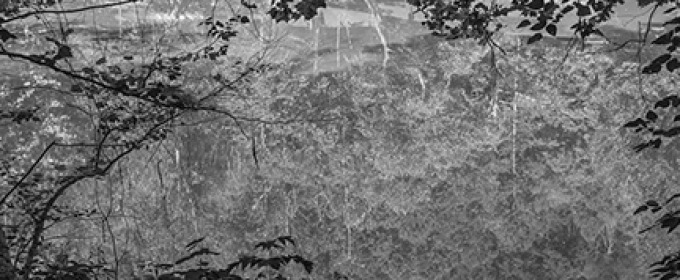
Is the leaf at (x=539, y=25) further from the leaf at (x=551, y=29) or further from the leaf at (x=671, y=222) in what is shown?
the leaf at (x=671, y=222)

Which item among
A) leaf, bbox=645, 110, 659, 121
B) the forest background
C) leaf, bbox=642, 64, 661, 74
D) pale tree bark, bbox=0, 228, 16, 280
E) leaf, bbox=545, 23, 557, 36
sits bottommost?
the forest background

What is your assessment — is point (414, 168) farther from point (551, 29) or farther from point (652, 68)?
point (652, 68)

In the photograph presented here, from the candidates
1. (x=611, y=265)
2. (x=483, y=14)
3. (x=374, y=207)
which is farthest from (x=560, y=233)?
(x=483, y=14)

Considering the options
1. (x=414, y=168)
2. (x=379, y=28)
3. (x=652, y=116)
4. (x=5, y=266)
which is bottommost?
(x=414, y=168)

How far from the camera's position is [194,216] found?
18.8 meters

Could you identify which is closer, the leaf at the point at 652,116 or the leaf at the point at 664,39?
the leaf at the point at 664,39

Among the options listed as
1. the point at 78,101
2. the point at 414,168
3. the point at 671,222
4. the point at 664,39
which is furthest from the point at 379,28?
the point at 671,222

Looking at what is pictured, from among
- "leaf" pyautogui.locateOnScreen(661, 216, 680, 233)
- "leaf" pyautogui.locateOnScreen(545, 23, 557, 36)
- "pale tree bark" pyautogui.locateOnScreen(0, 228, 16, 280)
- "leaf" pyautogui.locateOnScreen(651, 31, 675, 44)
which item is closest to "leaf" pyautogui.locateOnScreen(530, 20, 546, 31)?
"leaf" pyautogui.locateOnScreen(545, 23, 557, 36)

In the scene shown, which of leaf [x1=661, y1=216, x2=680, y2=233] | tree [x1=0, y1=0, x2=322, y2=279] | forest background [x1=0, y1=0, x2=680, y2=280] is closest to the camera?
leaf [x1=661, y1=216, x2=680, y2=233]

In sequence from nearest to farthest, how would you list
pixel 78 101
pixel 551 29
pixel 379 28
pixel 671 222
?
pixel 671 222 → pixel 551 29 → pixel 78 101 → pixel 379 28

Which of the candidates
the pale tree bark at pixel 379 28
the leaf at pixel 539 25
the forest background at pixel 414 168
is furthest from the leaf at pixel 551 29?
the pale tree bark at pixel 379 28

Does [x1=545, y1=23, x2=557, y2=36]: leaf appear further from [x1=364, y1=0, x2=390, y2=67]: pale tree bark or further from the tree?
[x1=364, y1=0, x2=390, y2=67]: pale tree bark

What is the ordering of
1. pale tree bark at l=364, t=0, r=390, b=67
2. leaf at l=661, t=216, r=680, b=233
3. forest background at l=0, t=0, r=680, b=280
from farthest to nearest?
pale tree bark at l=364, t=0, r=390, b=67 < forest background at l=0, t=0, r=680, b=280 < leaf at l=661, t=216, r=680, b=233

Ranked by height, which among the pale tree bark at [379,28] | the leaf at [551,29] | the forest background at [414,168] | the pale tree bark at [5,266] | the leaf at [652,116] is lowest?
the forest background at [414,168]
